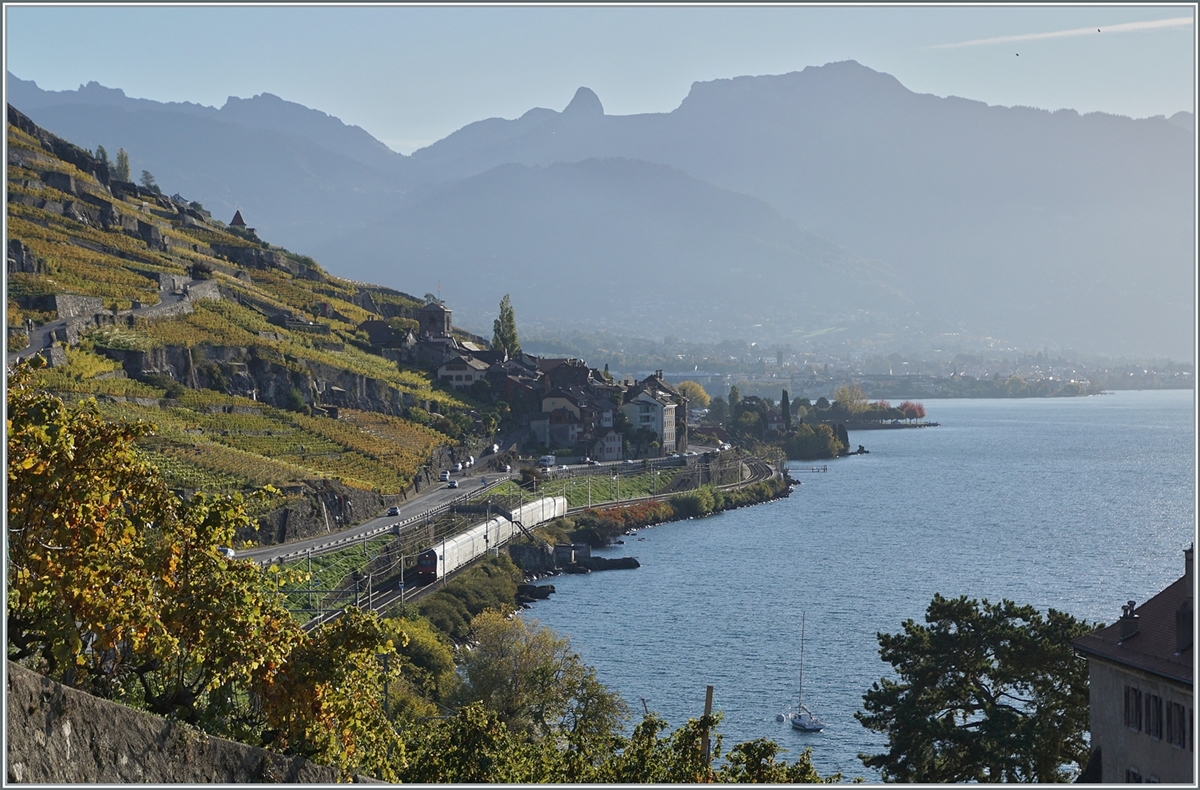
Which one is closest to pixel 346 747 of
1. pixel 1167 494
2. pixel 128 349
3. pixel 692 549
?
pixel 128 349

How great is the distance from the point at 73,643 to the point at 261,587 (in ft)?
8.92

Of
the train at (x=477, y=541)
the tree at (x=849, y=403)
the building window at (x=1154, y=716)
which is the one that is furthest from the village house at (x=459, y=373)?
the tree at (x=849, y=403)

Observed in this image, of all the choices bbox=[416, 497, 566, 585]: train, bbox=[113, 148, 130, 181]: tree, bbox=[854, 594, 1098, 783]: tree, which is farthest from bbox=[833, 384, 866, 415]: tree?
bbox=[854, 594, 1098, 783]: tree

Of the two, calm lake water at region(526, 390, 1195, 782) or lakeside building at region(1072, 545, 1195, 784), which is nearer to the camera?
lakeside building at region(1072, 545, 1195, 784)

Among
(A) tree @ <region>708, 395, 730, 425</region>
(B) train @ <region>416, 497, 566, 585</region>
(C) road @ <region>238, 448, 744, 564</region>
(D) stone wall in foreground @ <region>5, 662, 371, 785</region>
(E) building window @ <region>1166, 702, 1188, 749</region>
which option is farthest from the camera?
(A) tree @ <region>708, 395, 730, 425</region>

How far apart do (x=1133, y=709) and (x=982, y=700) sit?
19.6 feet

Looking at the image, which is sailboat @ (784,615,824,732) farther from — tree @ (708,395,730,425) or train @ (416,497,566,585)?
tree @ (708,395,730,425)

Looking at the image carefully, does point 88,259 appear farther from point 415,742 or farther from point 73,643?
point 73,643

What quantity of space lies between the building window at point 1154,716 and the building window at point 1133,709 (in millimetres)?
217

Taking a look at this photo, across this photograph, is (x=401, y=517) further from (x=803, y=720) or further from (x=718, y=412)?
(x=718, y=412)

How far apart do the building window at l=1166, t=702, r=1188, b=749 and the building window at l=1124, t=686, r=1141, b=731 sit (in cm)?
75

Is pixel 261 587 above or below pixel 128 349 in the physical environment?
below

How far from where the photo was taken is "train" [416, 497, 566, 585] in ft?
171

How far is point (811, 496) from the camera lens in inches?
3831
